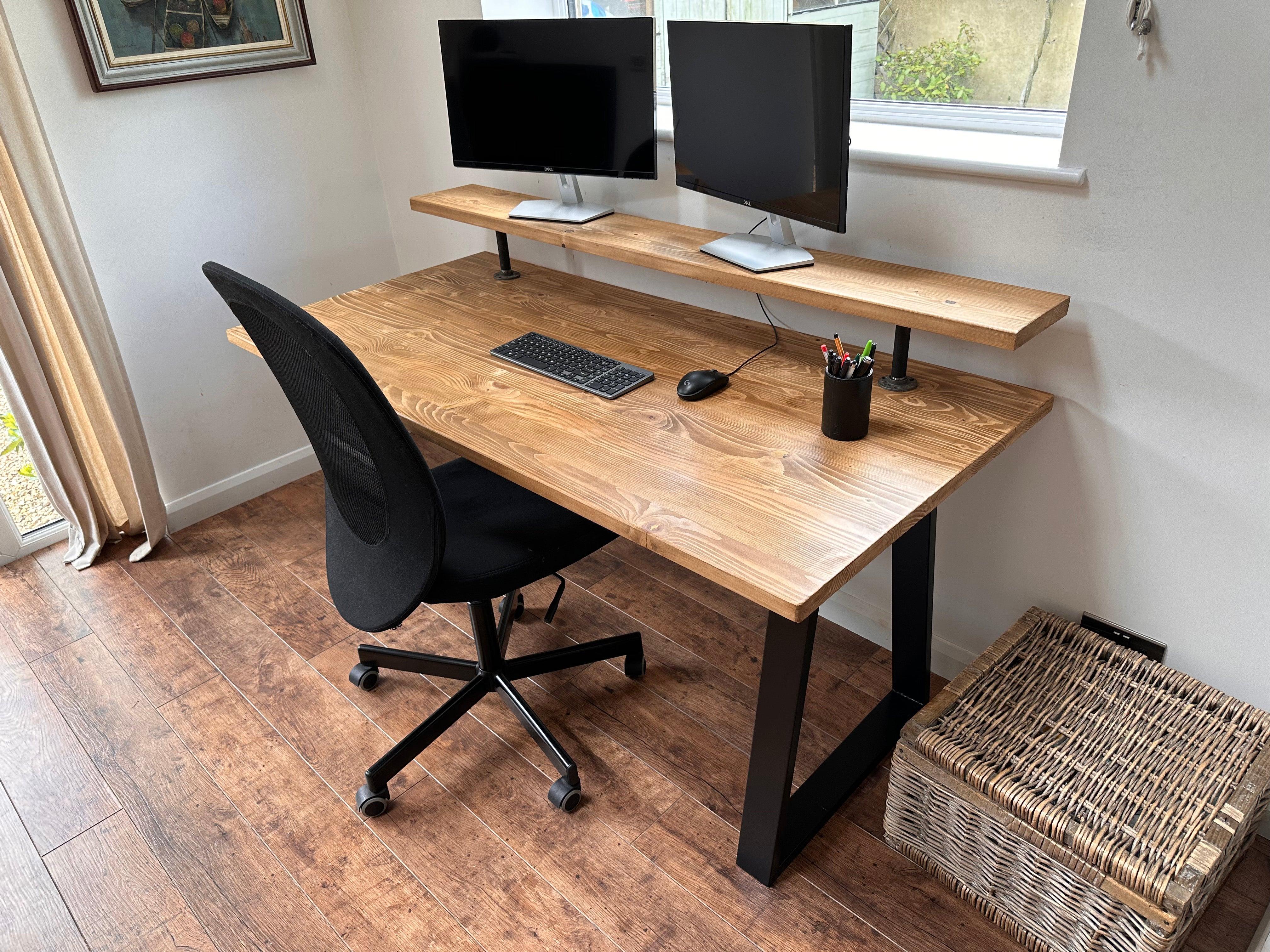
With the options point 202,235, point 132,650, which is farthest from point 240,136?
point 132,650

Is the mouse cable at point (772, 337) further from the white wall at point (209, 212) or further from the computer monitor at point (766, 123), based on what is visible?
the white wall at point (209, 212)

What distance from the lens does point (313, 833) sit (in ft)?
5.81

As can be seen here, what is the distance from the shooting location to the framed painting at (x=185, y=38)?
2.23m

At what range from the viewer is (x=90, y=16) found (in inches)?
86.5

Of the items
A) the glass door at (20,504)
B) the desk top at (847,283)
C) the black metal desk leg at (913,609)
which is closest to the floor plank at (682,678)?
the black metal desk leg at (913,609)

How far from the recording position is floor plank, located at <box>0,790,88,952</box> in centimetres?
160

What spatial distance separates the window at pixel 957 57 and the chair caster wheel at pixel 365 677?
1.53m

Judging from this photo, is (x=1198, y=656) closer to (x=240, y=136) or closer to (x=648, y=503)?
(x=648, y=503)

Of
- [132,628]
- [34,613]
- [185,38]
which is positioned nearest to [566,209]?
[185,38]

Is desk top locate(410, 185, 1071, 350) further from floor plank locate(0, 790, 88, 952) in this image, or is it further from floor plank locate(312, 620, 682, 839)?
floor plank locate(0, 790, 88, 952)

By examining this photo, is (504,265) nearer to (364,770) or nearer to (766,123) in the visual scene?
(766,123)

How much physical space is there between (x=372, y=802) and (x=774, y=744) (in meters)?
0.82

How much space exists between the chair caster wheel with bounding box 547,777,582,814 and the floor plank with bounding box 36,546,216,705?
37.8 inches

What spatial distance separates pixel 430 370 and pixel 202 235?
1158 mm
